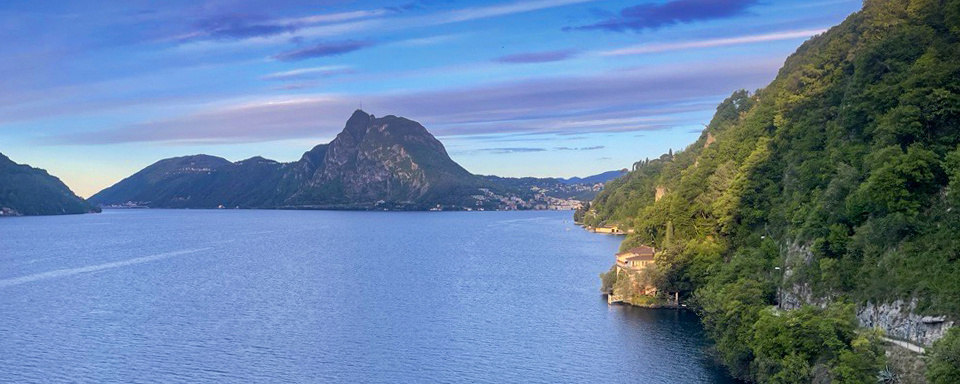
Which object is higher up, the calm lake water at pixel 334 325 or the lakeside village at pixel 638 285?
the lakeside village at pixel 638 285

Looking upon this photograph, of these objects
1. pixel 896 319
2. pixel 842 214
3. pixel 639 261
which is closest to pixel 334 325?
pixel 639 261

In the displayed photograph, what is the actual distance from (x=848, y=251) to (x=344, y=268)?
311 feet

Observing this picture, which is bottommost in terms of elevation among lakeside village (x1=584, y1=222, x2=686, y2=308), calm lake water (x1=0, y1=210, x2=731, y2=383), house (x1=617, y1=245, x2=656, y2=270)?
calm lake water (x1=0, y1=210, x2=731, y2=383)

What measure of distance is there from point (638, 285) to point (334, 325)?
32.6 metres

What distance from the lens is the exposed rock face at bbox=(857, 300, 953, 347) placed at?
4697 cm

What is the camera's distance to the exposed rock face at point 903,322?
46969 millimetres

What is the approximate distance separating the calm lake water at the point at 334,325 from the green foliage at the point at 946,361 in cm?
2254

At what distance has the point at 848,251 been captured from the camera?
2360 inches

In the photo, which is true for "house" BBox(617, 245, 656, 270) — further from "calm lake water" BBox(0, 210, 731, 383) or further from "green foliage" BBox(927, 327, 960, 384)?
"green foliage" BBox(927, 327, 960, 384)

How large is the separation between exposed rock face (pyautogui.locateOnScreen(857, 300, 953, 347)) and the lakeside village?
40.4 meters

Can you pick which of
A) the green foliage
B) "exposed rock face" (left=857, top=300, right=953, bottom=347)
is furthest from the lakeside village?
the green foliage

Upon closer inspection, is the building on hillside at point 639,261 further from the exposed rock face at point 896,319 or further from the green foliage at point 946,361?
the green foliage at point 946,361

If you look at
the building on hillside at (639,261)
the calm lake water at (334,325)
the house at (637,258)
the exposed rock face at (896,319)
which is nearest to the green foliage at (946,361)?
the exposed rock face at (896,319)

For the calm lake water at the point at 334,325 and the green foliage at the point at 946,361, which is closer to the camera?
the green foliage at the point at 946,361
